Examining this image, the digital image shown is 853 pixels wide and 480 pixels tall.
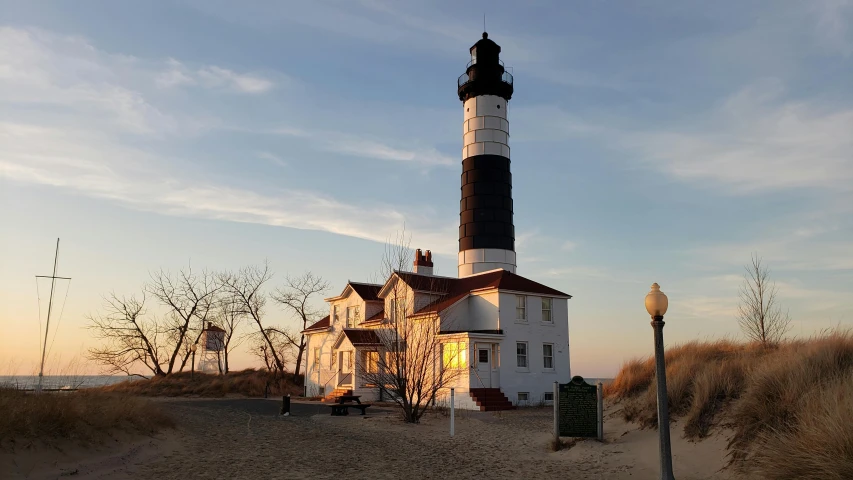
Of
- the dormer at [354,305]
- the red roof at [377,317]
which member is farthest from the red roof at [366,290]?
the red roof at [377,317]

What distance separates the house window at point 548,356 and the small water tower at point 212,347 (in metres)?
29.9

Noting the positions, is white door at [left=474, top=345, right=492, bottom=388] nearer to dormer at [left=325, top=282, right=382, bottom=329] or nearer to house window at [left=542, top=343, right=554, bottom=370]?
house window at [left=542, top=343, right=554, bottom=370]

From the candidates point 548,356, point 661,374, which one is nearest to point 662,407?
point 661,374

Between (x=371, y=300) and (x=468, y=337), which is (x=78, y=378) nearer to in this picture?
(x=468, y=337)

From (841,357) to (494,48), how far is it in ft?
114

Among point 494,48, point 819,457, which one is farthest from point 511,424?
point 494,48

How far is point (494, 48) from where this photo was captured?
4222 cm

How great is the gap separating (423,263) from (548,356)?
413 inches

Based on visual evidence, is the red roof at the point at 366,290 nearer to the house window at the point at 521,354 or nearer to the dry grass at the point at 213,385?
the dry grass at the point at 213,385

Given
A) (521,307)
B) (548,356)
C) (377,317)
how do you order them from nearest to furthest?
(521,307), (548,356), (377,317)

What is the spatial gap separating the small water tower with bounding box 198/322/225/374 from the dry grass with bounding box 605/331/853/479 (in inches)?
1654

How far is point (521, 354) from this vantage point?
31.0m

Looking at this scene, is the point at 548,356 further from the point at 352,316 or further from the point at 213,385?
the point at 213,385

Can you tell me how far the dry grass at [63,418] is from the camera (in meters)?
11.0
